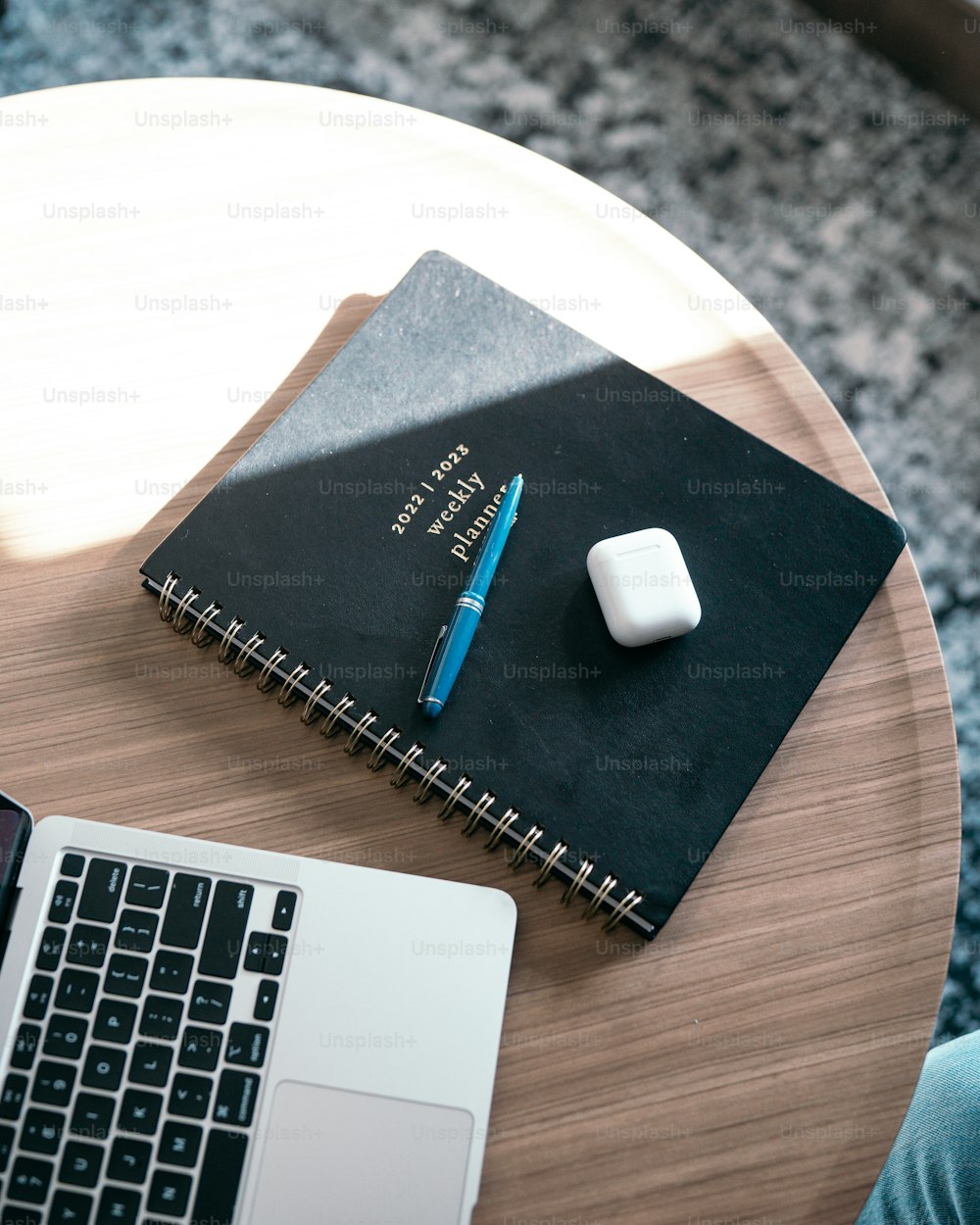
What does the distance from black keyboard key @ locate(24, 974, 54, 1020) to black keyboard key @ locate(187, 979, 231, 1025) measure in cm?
8

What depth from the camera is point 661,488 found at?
0.81 meters

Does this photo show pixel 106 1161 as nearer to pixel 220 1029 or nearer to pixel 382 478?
pixel 220 1029

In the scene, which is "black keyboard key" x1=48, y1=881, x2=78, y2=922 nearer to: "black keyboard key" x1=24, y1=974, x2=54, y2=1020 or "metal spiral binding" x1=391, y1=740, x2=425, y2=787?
"black keyboard key" x1=24, y1=974, x2=54, y2=1020

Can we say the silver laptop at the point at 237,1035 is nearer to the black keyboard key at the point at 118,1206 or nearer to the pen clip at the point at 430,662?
the black keyboard key at the point at 118,1206

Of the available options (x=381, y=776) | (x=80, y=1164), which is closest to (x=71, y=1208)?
(x=80, y=1164)

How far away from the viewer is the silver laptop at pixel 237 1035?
62 cm

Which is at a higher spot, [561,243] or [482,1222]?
[561,243]

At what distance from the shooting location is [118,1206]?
0.62 m

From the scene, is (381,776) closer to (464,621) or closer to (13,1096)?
(464,621)

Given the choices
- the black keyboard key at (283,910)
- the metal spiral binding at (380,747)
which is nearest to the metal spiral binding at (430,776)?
the metal spiral binding at (380,747)

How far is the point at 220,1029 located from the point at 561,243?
64 cm

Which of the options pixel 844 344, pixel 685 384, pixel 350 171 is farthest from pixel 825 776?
pixel 844 344

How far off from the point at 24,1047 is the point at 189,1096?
10 centimetres

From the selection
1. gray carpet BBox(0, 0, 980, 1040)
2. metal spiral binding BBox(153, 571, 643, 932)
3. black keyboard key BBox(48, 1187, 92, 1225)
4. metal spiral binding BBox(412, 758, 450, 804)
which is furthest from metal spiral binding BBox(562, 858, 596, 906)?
gray carpet BBox(0, 0, 980, 1040)
